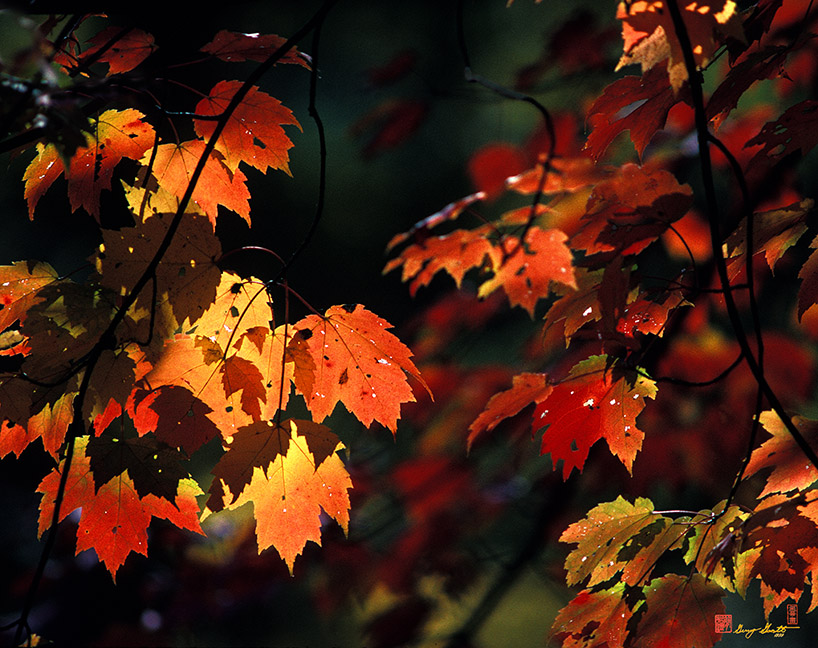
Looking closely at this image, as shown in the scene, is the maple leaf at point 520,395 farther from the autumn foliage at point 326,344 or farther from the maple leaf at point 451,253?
the maple leaf at point 451,253

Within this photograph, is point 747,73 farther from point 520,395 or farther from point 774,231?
point 520,395

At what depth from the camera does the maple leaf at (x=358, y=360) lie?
35.6 inches

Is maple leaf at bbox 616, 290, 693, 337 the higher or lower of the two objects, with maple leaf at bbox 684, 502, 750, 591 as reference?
higher

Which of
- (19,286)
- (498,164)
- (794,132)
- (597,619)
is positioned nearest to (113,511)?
(19,286)

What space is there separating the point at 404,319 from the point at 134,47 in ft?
9.35

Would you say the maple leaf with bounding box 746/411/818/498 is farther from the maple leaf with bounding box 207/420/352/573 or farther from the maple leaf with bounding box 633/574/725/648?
the maple leaf with bounding box 207/420/352/573

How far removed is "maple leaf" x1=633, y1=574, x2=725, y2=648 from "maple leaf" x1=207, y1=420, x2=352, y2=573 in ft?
1.43

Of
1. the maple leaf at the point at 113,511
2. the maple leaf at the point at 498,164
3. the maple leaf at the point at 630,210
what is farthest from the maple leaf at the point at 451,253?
the maple leaf at the point at 498,164

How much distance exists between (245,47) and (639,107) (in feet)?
1.87

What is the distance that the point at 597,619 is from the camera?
3.08 feet

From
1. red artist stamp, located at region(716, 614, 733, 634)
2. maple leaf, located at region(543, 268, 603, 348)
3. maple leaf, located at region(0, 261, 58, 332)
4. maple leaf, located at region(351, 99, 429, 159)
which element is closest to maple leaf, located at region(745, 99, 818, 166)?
maple leaf, located at region(543, 268, 603, 348)

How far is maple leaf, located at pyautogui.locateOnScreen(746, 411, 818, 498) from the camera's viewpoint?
89 centimetres

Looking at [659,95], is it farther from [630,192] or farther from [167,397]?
[167,397]

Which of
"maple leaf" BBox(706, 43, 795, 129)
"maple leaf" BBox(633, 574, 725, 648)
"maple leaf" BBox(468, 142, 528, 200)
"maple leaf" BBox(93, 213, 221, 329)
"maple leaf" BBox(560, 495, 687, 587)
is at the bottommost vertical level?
"maple leaf" BBox(633, 574, 725, 648)
